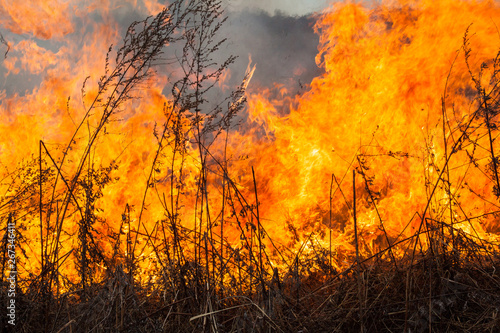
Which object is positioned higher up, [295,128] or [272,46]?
[272,46]

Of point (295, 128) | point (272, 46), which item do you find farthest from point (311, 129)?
point (272, 46)

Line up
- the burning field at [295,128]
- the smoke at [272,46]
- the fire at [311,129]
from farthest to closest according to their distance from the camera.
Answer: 1. the smoke at [272,46]
2. the fire at [311,129]
3. the burning field at [295,128]

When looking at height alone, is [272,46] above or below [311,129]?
above

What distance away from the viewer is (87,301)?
1698 mm

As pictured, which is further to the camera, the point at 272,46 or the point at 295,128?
the point at 272,46

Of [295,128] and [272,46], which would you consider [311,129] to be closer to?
[295,128]

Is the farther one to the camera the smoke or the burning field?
the smoke

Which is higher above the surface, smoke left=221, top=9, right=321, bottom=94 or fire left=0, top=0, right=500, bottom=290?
smoke left=221, top=9, right=321, bottom=94

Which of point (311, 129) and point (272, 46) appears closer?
point (311, 129)

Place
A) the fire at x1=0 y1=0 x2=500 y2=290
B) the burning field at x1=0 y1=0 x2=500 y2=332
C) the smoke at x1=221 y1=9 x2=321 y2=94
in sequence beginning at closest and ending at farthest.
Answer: the burning field at x1=0 y1=0 x2=500 y2=332 < the fire at x1=0 y1=0 x2=500 y2=290 < the smoke at x1=221 y1=9 x2=321 y2=94

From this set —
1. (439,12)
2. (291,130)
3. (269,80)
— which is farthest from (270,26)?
(439,12)

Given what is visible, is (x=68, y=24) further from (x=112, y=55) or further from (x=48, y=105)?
(x=48, y=105)

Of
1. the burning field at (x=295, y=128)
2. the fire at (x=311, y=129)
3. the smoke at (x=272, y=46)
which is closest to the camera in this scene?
the burning field at (x=295, y=128)

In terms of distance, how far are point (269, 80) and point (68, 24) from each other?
3.20m
